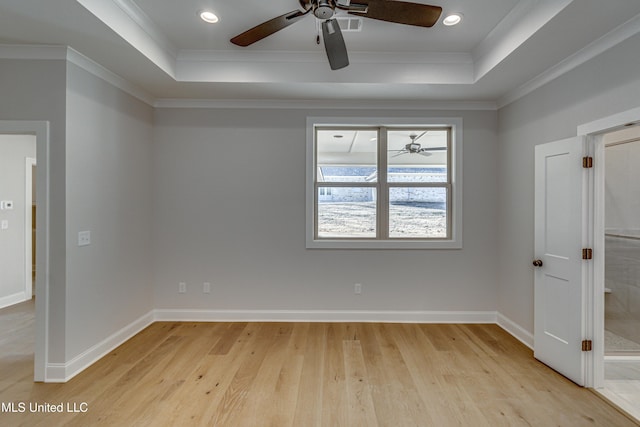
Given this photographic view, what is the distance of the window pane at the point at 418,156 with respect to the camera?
3.97m

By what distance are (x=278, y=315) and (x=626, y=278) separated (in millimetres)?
3948

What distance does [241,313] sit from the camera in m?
3.81

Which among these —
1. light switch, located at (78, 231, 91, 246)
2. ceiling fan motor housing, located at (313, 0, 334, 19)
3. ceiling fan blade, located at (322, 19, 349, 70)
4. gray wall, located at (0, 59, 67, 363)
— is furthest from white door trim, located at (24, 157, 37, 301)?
ceiling fan motor housing, located at (313, 0, 334, 19)

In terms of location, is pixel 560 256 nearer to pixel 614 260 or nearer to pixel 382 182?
pixel 614 260

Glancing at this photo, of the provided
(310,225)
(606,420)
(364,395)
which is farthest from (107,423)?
(606,420)

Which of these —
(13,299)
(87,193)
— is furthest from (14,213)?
(87,193)

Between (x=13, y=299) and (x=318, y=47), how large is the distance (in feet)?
17.3

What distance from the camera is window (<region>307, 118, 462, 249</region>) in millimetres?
3957

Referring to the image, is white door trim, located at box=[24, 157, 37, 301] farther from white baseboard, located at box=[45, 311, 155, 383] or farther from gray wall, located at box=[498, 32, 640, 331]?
gray wall, located at box=[498, 32, 640, 331]

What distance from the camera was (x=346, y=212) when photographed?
13.1 feet

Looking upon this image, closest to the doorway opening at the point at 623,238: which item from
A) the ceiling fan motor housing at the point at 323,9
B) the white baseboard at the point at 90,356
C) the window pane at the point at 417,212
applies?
the window pane at the point at 417,212

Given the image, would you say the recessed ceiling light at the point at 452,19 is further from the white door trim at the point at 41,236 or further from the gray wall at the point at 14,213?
the gray wall at the point at 14,213

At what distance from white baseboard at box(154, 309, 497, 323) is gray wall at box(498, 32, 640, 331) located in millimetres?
454

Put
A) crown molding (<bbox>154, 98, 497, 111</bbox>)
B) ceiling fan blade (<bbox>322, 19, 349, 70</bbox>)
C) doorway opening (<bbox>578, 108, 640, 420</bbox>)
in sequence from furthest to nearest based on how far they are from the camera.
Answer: crown molding (<bbox>154, 98, 497, 111</bbox>) < doorway opening (<bbox>578, 108, 640, 420</bbox>) < ceiling fan blade (<bbox>322, 19, 349, 70</bbox>)
